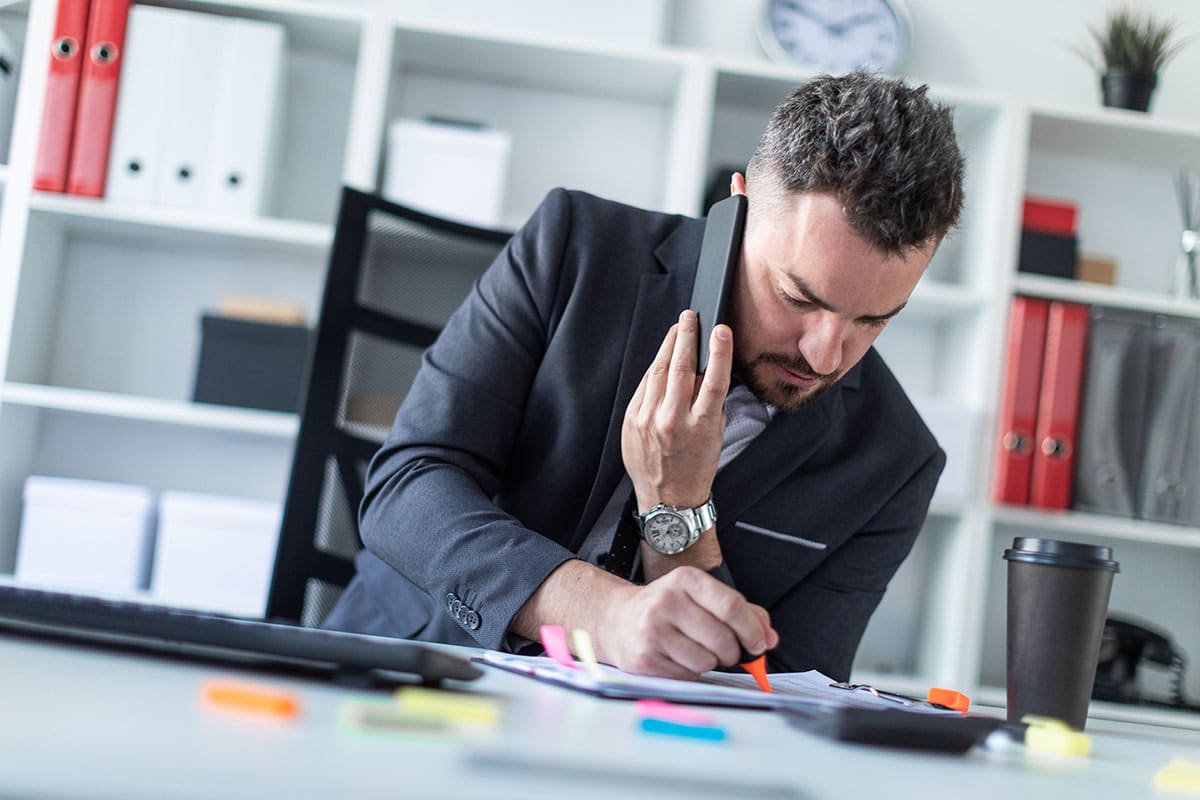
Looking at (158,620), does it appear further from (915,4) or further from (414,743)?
(915,4)

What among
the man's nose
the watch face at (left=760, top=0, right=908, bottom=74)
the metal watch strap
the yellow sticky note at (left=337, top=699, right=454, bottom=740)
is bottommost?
the yellow sticky note at (left=337, top=699, right=454, bottom=740)

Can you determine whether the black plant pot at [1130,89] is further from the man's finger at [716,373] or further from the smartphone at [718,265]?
the man's finger at [716,373]

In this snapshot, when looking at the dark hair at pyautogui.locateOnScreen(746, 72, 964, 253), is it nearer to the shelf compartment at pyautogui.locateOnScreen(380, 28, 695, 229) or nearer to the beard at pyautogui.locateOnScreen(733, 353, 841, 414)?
the beard at pyautogui.locateOnScreen(733, 353, 841, 414)

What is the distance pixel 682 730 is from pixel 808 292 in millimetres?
767

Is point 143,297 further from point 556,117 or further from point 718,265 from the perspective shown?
point 718,265

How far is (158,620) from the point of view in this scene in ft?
1.81

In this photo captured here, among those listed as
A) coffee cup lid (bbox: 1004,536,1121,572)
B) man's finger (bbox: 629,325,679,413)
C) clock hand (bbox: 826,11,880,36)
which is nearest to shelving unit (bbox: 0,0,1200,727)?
clock hand (bbox: 826,11,880,36)

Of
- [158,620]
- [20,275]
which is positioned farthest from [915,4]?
[158,620]

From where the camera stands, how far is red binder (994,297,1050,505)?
7.93ft

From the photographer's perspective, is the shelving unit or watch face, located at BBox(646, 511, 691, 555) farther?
the shelving unit

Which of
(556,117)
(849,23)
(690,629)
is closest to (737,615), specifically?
(690,629)

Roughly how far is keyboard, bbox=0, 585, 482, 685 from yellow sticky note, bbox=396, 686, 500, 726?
0.02m

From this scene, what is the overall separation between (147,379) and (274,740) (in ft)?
7.78

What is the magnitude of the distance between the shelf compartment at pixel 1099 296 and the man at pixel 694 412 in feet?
3.74
